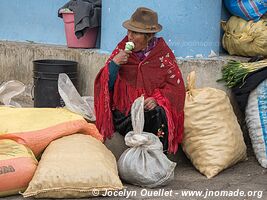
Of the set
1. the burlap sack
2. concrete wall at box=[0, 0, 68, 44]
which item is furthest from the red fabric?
concrete wall at box=[0, 0, 68, 44]

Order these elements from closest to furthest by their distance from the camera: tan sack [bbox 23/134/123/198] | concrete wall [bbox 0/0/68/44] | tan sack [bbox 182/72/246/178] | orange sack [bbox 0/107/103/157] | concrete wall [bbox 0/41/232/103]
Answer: tan sack [bbox 23/134/123/198]
orange sack [bbox 0/107/103/157]
tan sack [bbox 182/72/246/178]
concrete wall [bbox 0/41/232/103]
concrete wall [bbox 0/0/68/44]

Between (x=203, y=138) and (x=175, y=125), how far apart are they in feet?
0.85

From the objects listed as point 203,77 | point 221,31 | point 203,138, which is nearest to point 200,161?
point 203,138

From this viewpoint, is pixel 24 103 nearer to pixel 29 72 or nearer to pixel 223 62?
pixel 29 72

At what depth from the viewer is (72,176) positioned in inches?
151

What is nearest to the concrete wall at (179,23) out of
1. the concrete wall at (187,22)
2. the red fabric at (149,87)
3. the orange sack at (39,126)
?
the concrete wall at (187,22)

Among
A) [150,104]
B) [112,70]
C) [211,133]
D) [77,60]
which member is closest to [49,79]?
[77,60]

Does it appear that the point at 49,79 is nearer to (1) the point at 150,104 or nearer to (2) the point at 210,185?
(1) the point at 150,104

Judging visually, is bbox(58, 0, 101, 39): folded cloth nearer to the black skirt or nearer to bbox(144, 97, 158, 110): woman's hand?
the black skirt

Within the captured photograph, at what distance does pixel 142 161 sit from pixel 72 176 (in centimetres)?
58

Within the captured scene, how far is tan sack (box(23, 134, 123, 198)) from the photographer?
12.6 feet

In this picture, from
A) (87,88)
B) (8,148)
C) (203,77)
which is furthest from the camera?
Result: (87,88)

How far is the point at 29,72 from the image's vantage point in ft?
22.0

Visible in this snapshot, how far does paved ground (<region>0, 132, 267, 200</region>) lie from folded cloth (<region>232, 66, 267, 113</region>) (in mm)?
503
